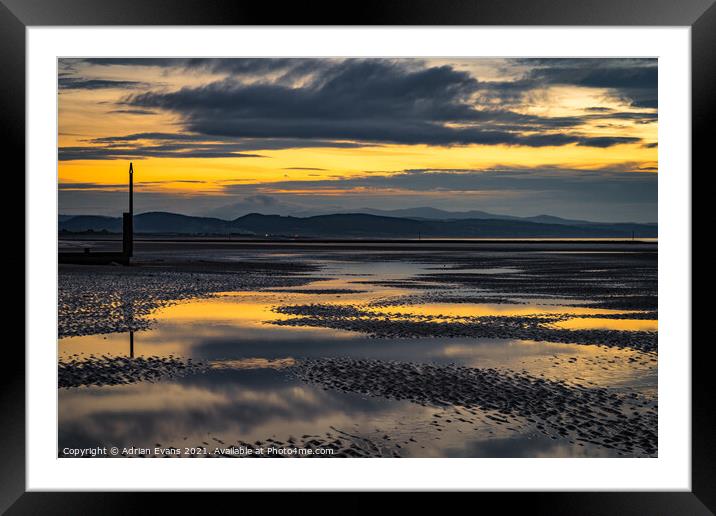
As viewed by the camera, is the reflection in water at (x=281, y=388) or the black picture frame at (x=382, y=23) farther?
the reflection in water at (x=281, y=388)

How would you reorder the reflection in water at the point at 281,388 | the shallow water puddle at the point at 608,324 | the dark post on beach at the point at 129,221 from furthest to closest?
the dark post on beach at the point at 129,221 < the shallow water puddle at the point at 608,324 < the reflection in water at the point at 281,388

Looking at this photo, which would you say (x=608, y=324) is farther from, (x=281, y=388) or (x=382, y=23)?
(x=382, y=23)

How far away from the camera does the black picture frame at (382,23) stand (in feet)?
16.4

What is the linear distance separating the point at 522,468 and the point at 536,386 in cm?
459

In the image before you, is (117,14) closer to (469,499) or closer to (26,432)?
(26,432)

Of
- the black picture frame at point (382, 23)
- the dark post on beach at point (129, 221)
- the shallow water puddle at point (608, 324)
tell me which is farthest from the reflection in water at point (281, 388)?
the dark post on beach at point (129, 221)

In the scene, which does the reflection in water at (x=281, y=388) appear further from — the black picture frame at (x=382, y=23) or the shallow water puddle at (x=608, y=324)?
the black picture frame at (x=382, y=23)

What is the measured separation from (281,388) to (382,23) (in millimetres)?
5478

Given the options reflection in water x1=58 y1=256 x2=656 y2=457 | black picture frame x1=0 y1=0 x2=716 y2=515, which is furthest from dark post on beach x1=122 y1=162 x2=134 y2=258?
black picture frame x1=0 y1=0 x2=716 y2=515

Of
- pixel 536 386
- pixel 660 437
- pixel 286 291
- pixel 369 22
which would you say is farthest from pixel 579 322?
pixel 369 22

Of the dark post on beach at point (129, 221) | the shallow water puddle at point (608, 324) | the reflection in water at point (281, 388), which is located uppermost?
the dark post on beach at point (129, 221)

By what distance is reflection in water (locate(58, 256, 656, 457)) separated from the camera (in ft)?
24.5

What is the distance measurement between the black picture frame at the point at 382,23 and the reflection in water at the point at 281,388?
1949 mm

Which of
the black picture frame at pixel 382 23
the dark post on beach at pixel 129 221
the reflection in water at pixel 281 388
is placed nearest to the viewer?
the black picture frame at pixel 382 23
